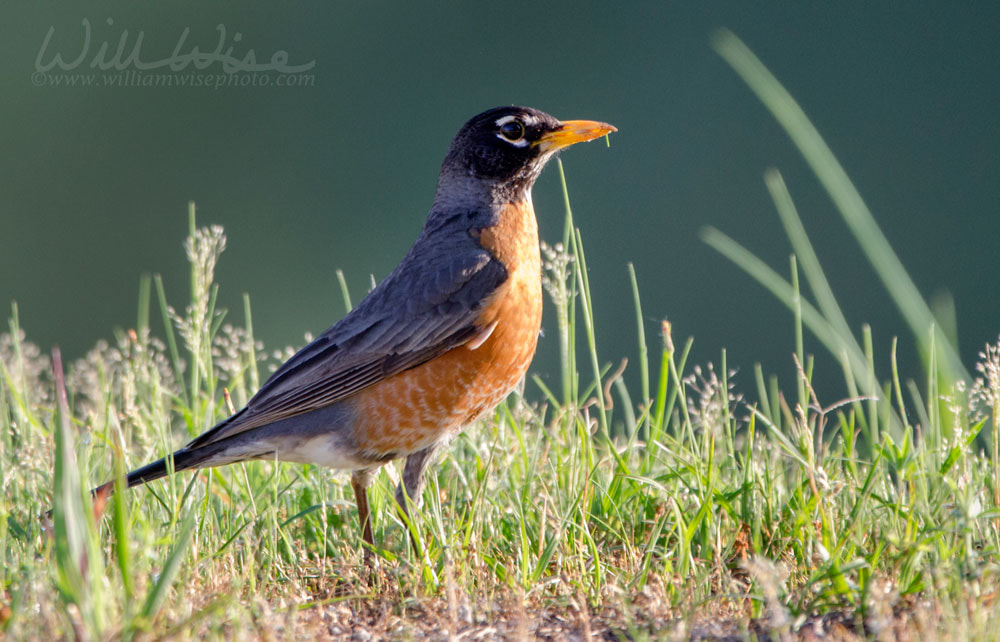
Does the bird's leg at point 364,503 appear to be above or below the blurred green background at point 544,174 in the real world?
below

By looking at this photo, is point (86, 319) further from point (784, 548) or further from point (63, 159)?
point (784, 548)

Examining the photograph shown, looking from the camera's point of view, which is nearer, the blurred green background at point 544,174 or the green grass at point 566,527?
Answer: the green grass at point 566,527

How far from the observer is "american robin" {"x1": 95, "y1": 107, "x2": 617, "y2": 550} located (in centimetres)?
353

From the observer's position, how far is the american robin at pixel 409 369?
3.53 m

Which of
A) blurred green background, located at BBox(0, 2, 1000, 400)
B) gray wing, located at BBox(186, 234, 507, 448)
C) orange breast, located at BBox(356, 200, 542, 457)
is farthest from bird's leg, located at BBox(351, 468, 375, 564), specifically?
blurred green background, located at BBox(0, 2, 1000, 400)

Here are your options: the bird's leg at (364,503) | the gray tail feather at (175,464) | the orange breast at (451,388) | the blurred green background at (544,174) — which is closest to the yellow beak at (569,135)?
the orange breast at (451,388)

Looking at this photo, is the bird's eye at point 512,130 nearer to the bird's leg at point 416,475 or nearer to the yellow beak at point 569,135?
the yellow beak at point 569,135

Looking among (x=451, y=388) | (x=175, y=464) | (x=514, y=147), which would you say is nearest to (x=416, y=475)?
(x=451, y=388)

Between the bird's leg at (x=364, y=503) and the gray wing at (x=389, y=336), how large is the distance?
259 mm

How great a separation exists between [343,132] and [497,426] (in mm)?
11354

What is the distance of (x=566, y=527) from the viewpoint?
9.93 ft

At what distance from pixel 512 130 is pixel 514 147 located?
63 millimetres

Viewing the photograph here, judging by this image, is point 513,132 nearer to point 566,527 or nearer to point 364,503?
point 364,503

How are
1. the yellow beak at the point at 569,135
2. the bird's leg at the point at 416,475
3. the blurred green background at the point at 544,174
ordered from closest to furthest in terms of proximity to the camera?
1. the bird's leg at the point at 416,475
2. the yellow beak at the point at 569,135
3. the blurred green background at the point at 544,174
